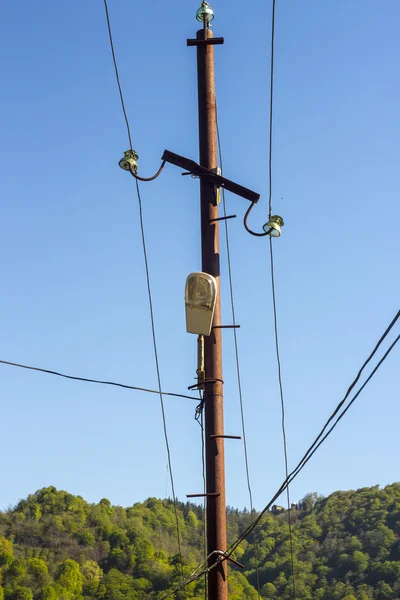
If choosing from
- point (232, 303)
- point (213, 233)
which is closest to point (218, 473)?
point (213, 233)

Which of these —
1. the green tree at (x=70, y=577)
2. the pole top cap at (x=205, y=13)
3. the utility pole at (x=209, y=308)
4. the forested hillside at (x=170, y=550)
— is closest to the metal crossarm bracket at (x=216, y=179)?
the utility pole at (x=209, y=308)

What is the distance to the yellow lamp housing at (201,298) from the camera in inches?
299

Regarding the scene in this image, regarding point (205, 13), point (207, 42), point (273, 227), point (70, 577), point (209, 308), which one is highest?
point (70, 577)

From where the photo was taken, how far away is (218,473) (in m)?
7.56

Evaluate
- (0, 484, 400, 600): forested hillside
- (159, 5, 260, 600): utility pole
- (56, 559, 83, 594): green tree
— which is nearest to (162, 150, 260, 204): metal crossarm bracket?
(159, 5, 260, 600): utility pole

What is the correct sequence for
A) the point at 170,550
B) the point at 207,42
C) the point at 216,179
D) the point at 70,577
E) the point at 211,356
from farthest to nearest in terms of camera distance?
the point at 170,550
the point at 70,577
the point at 207,42
the point at 216,179
the point at 211,356

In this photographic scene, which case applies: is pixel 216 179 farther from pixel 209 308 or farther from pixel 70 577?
pixel 70 577

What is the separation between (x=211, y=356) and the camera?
7875mm

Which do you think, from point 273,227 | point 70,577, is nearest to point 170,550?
point 70,577

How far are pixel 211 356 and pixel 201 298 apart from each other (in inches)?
23.5

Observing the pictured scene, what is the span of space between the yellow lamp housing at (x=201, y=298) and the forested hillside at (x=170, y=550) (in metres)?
79.8

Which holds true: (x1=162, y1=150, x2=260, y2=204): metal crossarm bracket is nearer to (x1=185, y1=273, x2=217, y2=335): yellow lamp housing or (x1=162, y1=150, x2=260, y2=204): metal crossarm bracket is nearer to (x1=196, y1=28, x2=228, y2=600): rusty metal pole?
(x1=196, y1=28, x2=228, y2=600): rusty metal pole

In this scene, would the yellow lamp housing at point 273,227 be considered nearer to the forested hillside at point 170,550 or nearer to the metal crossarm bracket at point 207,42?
the metal crossarm bracket at point 207,42

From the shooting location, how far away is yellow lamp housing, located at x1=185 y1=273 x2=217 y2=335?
7.59 metres
